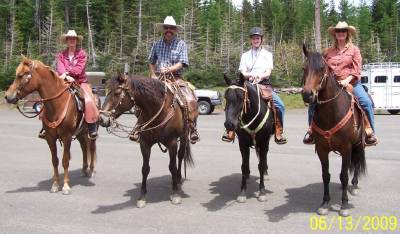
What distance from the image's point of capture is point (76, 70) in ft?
26.6

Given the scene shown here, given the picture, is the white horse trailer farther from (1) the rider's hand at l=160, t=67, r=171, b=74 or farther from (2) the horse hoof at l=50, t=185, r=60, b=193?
(2) the horse hoof at l=50, t=185, r=60, b=193

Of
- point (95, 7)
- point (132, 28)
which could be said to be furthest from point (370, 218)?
point (95, 7)

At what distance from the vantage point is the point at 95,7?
63.2 metres

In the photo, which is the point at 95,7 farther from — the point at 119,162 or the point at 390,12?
the point at 390,12

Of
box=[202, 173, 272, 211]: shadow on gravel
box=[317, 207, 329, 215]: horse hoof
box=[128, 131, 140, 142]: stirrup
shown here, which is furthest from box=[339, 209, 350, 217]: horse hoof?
box=[128, 131, 140, 142]: stirrup

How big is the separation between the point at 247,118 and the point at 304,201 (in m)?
1.67

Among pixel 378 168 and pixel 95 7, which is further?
pixel 95 7

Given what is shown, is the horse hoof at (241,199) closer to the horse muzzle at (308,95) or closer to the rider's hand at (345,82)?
the horse muzzle at (308,95)

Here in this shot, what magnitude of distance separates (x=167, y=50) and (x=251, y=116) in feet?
6.77

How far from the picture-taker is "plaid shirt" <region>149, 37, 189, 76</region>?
7.50 meters

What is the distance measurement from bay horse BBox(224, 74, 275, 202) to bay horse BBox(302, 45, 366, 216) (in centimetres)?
90

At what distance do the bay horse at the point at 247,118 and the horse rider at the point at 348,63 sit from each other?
2.46 ft

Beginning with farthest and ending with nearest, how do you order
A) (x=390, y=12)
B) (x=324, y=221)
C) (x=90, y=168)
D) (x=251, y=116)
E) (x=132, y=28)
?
(x=390, y=12)
(x=132, y=28)
(x=90, y=168)
(x=251, y=116)
(x=324, y=221)
